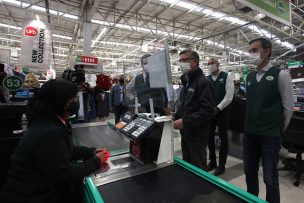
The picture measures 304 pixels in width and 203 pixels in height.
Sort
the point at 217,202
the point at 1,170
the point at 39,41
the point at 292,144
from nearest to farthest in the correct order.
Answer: the point at 217,202
the point at 1,170
the point at 292,144
the point at 39,41

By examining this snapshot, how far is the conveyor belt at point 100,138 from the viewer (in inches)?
78.5

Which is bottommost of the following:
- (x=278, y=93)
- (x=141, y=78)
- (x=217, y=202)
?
(x=217, y=202)

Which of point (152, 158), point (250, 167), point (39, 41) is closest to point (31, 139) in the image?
point (152, 158)

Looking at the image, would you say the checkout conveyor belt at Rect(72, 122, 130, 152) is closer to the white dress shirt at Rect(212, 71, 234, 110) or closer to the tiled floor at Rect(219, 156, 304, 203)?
the white dress shirt at Rect(212, 71, 234, 110)

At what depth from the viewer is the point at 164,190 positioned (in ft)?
3.65

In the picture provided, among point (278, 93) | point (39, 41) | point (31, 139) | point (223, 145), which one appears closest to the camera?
point (31, 139)

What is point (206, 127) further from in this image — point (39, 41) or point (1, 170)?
point (39, 41)

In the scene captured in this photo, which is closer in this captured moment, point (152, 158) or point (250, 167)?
point (152, 158)

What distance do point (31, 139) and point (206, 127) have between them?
147 centimetres

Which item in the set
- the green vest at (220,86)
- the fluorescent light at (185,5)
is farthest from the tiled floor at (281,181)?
the fluorescent light at (185,5)

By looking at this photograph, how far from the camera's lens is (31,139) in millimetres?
1147

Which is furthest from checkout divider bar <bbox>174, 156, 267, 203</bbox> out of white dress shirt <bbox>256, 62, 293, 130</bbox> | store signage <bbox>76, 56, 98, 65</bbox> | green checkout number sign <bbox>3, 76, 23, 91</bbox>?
store signage <bbox>76, 56, 98, 65</bbox>

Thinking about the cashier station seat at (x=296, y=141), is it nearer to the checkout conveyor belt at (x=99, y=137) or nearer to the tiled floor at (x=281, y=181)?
the tiled floor at (x=281, y=181)

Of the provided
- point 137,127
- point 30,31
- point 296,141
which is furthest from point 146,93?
point 30,31
